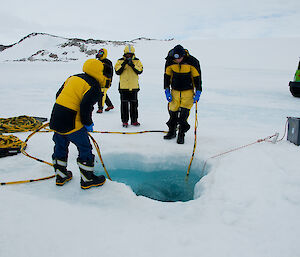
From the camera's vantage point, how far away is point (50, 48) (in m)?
34.2

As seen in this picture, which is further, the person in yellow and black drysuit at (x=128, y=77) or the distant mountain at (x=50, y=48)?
the distant mountain at (x=50, y=48)

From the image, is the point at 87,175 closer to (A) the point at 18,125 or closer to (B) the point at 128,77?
(B) the point at 128,77

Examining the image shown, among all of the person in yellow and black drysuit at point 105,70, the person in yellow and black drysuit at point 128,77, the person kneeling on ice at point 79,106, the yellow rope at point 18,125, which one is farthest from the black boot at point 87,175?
the yellow rope at point 18,125

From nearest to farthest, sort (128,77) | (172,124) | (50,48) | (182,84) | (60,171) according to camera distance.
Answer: (60,171), (182,84), (172,124), (128,77), (50,48)

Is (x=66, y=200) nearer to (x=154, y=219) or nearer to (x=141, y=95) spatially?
(x=154, y=219)

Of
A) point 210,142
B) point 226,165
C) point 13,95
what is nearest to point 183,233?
point 226,165

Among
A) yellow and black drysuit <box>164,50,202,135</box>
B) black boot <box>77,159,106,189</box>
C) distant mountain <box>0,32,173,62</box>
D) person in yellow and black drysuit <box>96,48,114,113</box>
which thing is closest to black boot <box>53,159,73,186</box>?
black boot <box>77,159,106,189</box>

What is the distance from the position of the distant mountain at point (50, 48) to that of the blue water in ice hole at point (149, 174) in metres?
24.4

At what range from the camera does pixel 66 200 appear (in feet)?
8.14

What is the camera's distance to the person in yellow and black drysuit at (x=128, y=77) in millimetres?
4730

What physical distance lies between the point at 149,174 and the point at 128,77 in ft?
7.18

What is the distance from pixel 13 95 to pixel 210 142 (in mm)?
7588

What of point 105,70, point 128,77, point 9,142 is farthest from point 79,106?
point 128,77

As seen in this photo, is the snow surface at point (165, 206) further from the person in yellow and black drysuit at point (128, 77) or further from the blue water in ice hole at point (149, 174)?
the person in yellow and black drysuit at point (128, 77)
